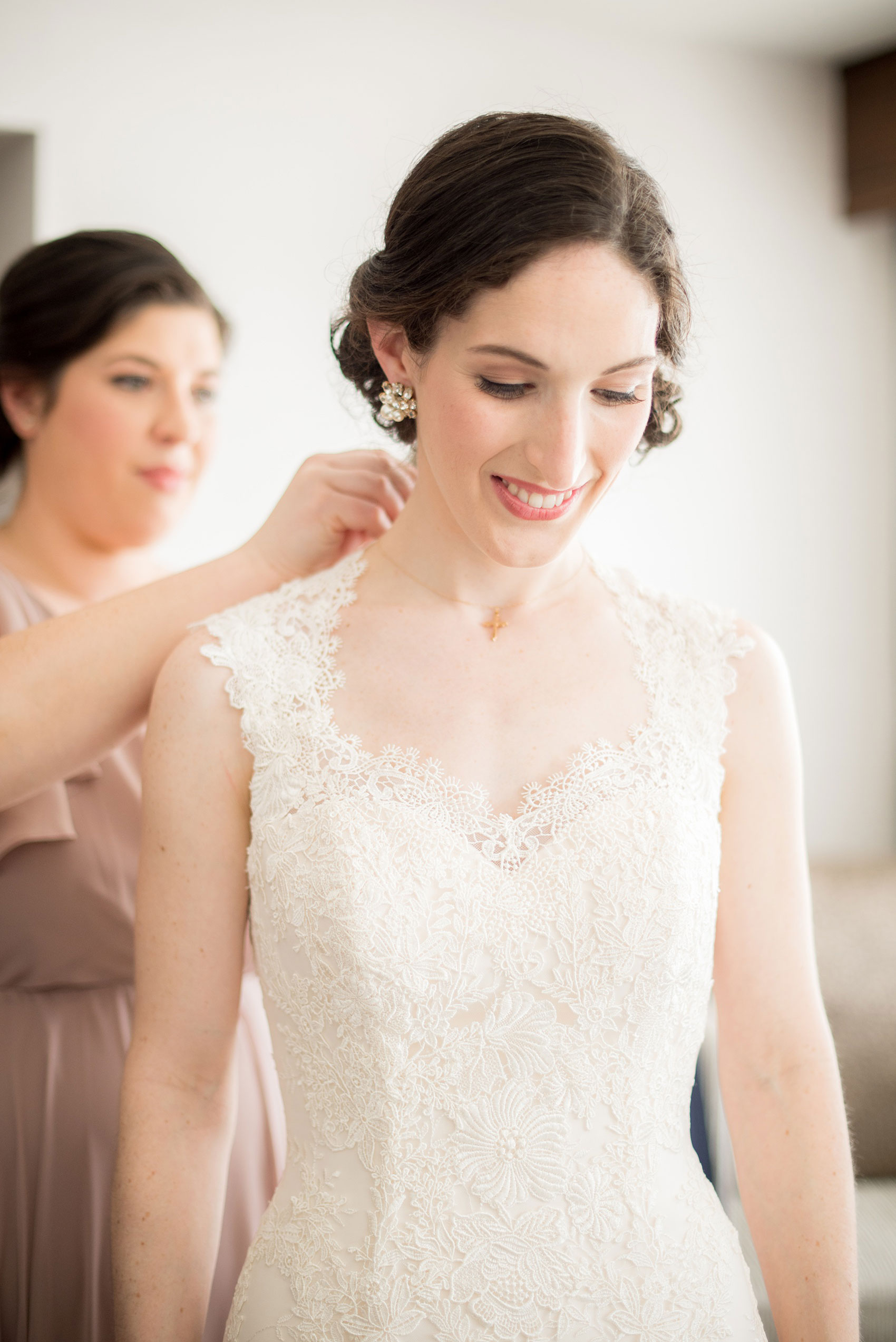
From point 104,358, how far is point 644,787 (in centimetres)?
113

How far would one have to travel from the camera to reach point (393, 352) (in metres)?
1.24

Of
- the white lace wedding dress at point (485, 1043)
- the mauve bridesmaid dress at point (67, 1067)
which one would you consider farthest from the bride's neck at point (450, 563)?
the mauve bridesmaid dress at point (67, 1067)

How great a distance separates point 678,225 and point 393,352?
2080 millimetres

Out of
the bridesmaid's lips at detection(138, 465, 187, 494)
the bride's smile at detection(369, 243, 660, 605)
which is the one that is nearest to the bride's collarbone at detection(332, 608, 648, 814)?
the bride's smile at detection(369, 243, 660, 605)

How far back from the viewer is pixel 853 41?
3441 mm

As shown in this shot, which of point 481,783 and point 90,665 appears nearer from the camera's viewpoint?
point 481,783

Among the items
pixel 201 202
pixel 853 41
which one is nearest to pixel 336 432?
pixel 201 202

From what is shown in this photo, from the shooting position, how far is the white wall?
279 centimetres

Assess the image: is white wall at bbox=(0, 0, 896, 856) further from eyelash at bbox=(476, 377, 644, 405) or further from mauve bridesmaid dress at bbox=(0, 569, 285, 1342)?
eyelash at bbox=(476, 377, 644, 405)

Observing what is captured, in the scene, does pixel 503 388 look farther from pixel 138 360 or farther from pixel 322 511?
pixel 138 360

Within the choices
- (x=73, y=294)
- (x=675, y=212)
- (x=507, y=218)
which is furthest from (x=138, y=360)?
(x=675, y=212)

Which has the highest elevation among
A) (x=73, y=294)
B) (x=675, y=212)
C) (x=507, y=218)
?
(x=675, y=212)

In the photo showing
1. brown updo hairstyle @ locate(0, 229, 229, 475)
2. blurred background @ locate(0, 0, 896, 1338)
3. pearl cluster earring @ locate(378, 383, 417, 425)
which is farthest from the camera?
blurred background @ locate(0, 0, 896, 1338)

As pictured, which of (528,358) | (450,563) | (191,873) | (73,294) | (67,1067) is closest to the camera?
(528,358)
